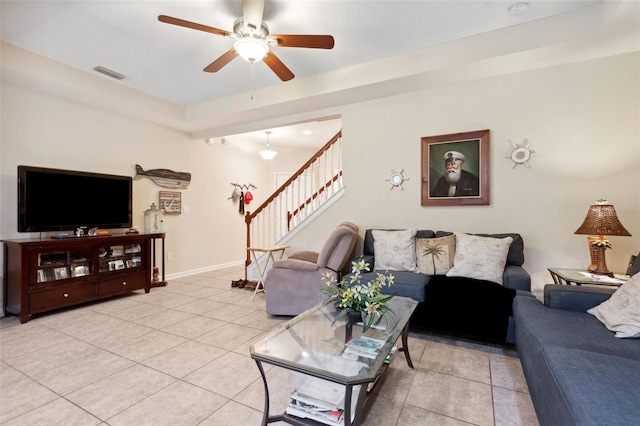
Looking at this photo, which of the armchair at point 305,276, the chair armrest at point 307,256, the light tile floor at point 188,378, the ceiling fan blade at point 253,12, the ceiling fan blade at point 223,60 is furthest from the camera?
the chair armrest at point 307,256

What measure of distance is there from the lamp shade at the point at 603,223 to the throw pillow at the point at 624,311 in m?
0.88

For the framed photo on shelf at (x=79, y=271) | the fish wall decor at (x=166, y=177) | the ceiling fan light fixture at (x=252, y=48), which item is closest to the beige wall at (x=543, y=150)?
the ceiling fan light fixture at (x=252, y=48)

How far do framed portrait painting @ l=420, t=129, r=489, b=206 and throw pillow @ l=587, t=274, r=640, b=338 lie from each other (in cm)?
171

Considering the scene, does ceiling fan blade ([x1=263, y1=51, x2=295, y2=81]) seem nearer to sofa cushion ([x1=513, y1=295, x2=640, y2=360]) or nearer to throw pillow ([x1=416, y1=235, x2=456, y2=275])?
throw pillow ([x1=416, y1=235, x2=456, y2=275])

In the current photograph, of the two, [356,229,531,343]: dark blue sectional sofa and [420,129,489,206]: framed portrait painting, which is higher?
[420,129,489,206]: framed portrait painting

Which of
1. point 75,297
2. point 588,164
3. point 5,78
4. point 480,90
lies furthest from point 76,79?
point 588,164

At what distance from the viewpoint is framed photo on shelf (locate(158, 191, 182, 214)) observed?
16.3ft

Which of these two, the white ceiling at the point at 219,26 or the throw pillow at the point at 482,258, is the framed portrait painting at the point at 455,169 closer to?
the throw pillow at the point at 482,258

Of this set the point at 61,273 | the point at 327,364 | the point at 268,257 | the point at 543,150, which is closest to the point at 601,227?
the point at 543,150

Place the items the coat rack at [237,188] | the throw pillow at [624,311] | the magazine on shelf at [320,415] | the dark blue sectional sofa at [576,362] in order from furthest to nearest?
the coat rack at [237,188] < the throw pillow at [624,311] < the magazine on shelf at [320,415] < the dark blue sectional sofa at [576,362]

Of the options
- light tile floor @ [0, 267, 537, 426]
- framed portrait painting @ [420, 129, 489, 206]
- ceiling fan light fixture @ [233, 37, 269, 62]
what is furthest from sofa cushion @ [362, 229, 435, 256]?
ceiling fan light fixture @ [233, 37, 269, 62]

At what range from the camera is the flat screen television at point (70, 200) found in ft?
10.8

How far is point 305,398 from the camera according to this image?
1.49 metres

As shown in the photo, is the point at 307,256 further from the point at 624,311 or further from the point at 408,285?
the point at 624,311
